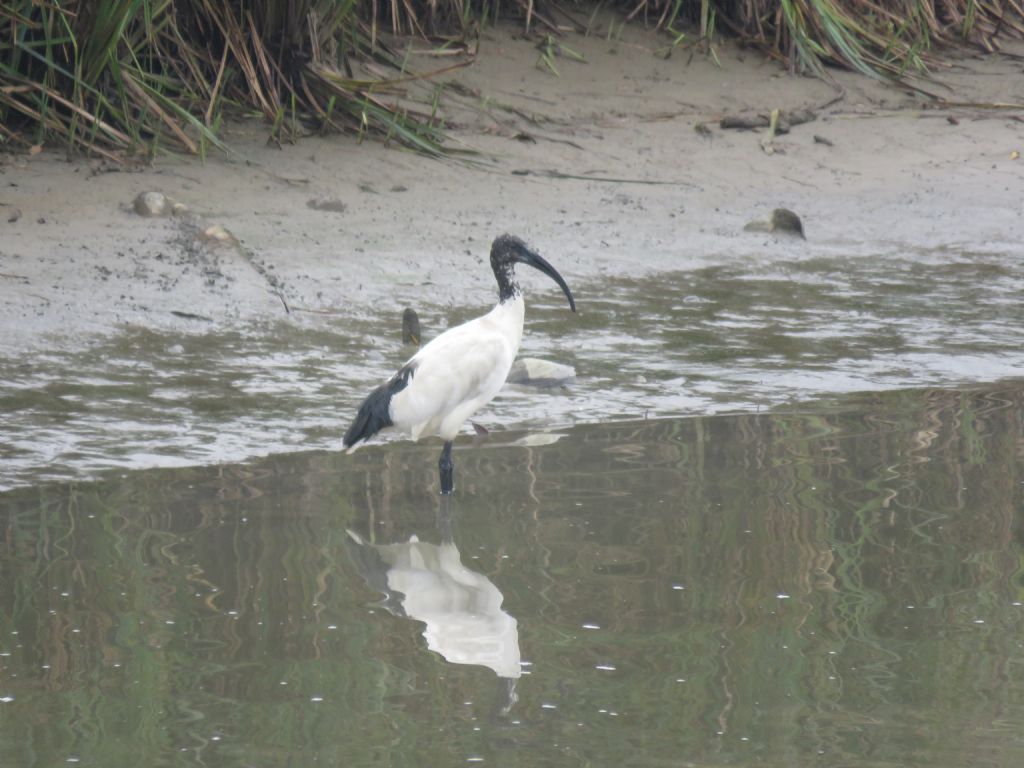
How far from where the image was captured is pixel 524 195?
789cm

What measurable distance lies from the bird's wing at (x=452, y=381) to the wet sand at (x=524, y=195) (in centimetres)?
142

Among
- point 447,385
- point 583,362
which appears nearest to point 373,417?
point 447,385

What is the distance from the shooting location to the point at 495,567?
12.5ft

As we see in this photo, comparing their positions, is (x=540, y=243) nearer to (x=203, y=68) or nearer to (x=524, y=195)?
(x=524, y=195)

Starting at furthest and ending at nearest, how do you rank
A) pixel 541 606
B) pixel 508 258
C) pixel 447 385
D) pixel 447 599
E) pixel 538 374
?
pixel 538 374 < pixel 508 258 < pixel 447 385 < pixel 447 599 < pixel 541 606

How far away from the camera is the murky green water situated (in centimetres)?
283

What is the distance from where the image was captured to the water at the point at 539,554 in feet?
9.43

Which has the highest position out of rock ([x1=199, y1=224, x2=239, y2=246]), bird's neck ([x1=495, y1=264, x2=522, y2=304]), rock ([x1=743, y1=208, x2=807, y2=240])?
bird's neck ([x1=495, y1=264, x2=522, y2=304])

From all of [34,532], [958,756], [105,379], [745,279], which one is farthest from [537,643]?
[745,279]

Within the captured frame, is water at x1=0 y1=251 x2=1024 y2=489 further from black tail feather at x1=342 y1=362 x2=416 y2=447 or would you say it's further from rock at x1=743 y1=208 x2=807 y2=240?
rock at x1=743 y1=208 x2=807 y2=240

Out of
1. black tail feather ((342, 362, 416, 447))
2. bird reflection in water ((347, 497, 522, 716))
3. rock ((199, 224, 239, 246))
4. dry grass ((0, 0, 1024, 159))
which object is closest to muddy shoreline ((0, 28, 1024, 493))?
rock ((199, 224, 239, 246))

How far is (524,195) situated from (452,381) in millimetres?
3257

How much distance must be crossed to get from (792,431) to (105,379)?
7.32 feet

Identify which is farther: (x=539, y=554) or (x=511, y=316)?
(x=511, y=316)
